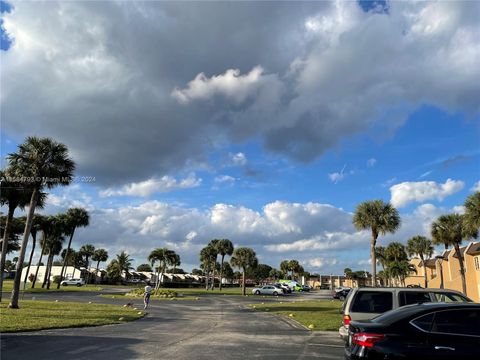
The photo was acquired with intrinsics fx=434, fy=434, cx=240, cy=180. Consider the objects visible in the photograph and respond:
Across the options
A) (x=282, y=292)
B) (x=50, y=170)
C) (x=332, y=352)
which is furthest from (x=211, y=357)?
(x=282, y=292)

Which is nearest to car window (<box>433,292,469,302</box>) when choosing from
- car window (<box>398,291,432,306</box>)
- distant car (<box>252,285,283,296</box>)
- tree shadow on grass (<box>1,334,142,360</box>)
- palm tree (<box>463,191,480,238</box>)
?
car window (<box>398,291,432,306</box>)

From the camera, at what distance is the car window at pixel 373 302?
11250 mm

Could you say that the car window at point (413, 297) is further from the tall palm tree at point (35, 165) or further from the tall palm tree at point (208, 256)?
the tall palm tree at point (208, 256)

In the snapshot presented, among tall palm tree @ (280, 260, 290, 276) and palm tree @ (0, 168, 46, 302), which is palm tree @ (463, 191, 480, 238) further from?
tall palm tree @ (280, 260, 290, 276)

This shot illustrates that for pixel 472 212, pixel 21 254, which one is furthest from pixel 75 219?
pixel 472 212

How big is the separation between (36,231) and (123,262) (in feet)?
143

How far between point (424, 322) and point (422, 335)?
0.24 m

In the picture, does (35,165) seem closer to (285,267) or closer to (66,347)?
(66,347)

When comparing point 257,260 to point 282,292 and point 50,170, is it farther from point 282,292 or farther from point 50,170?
point 50,170

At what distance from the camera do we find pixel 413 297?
11.3 meters

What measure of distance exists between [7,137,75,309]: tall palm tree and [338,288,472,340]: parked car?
18.8m

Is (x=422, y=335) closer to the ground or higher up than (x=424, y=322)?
closer to the ground

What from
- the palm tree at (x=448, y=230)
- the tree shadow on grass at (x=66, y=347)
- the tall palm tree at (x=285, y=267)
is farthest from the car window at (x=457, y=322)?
the tall palm tree at (x=285, y=267)

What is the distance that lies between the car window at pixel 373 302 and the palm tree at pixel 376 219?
26.6 m
